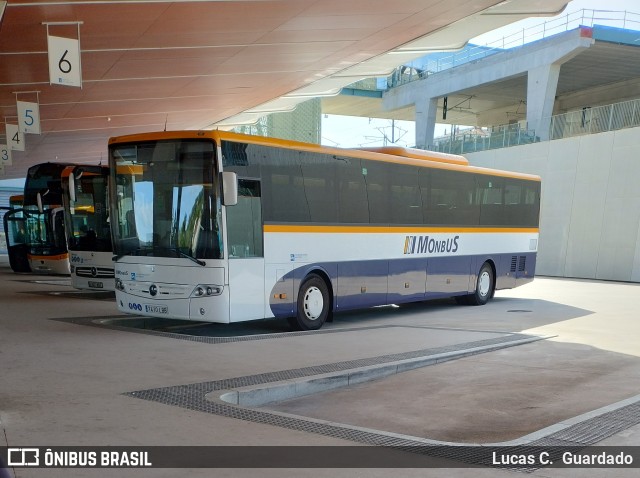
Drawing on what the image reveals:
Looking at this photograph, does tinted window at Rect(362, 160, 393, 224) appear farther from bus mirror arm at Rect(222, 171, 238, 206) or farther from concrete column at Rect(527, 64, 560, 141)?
concrete column at Rect(527, 64, 560, 141)

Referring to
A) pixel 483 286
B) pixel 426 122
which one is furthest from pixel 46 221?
pixel 426 122

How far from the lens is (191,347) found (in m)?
10.1

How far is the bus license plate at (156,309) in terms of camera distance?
11352mm

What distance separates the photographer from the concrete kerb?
7168 millimetres

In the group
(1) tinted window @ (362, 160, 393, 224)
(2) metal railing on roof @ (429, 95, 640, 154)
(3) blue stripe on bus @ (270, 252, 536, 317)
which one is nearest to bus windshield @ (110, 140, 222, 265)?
(3) blue stripe on bus @ (270, 252, 536, 317)

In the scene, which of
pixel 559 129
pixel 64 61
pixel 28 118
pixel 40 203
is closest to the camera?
pixel 64 61

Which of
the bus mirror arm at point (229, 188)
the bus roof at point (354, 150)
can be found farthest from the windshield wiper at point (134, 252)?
the bus roof at point (354, 150)

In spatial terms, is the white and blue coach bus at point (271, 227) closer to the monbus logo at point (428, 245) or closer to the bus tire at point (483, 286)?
the monbus logo at point (428, 245)

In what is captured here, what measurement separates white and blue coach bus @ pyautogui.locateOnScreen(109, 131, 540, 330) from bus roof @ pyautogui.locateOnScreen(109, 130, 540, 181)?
3cm

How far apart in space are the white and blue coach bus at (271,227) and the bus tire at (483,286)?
169 cm

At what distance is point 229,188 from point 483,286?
9.83 metres

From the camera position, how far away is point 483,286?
18.5 m

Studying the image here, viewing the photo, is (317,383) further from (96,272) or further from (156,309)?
(96,272)

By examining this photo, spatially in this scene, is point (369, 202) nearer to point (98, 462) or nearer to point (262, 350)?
point (262, 350)
